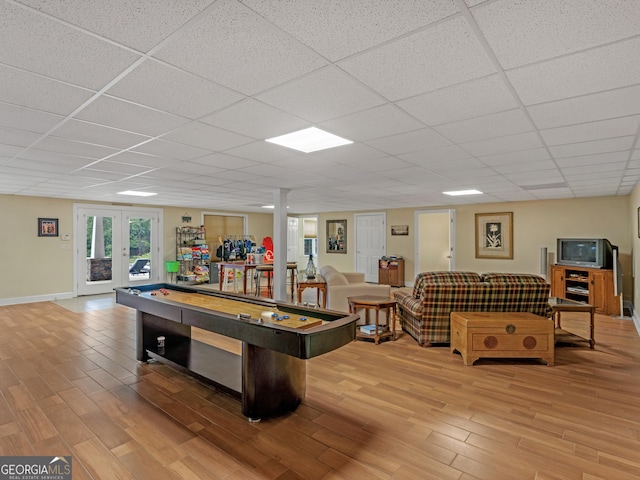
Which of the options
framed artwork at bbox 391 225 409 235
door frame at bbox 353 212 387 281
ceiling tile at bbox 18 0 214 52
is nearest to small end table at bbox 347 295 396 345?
ceiling tile at bbox 18 0 214 52

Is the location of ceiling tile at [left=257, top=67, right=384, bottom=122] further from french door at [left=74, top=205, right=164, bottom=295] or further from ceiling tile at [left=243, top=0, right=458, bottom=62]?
french door at [left=74, top=205, right=164, bottom=295]

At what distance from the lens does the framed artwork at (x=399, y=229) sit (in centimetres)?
1003

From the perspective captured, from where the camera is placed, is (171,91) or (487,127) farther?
(487,127)

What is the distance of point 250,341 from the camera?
8.05 feet

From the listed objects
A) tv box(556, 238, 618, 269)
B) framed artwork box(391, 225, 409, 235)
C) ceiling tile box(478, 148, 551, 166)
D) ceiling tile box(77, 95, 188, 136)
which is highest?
ceiling tile box(77, 95, 188, 136)

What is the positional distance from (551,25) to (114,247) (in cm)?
967

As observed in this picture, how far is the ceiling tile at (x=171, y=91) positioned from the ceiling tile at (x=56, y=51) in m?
0.10

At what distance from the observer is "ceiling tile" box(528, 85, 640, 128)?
6.97ft

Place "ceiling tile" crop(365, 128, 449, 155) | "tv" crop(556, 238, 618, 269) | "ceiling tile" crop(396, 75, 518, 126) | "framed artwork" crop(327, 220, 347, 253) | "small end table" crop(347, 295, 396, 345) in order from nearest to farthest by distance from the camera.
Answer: "ceiling tile" crop(396, 75, 518, 126)
"ceiling tile" crop(365, 128, 449, 155)
"small end table" crop(347, 295, 396, 345)
"tv" crop(556, 238, 618, 269)
"framed artwork" crop(327, 220, 347, 253)

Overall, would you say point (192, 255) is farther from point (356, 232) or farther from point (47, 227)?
point (356, 232)

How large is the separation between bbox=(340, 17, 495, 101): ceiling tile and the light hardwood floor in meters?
2.30

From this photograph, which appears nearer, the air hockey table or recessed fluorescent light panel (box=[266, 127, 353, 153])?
the air hockey table

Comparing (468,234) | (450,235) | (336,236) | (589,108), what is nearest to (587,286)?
(468,234)

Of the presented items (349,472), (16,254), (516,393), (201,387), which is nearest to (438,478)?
(349,472)
